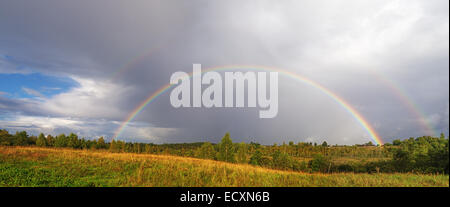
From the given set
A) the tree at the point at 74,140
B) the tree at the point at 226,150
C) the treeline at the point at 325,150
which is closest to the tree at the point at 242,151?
the treeline at the point at 325,150

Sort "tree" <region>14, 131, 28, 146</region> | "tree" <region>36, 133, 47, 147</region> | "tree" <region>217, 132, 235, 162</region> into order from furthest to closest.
Answer: "tree" <region>217, 132, 235, 162</region> < "tree" <region>36, 133, 47, 147</region> < "tree" <region>14, 131, 28, 146</region>

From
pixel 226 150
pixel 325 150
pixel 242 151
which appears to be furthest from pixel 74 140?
pixel 325 150

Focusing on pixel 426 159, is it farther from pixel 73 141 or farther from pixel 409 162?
pixel 73 141

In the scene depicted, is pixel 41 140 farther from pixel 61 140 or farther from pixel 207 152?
pixel 207 152

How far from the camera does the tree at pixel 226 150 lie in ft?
200

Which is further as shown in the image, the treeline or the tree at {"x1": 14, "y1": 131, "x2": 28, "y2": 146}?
the tree at {"x1": 14, "y1": 131, "x2": 28, "y2": 146}

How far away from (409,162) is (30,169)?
71.3 feet

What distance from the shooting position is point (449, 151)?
29.0 ft

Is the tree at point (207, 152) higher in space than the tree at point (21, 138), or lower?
lower

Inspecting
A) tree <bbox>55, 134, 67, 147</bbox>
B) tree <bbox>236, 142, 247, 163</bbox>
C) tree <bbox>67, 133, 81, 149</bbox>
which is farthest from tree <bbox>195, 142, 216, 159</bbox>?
tree <bbox>55, 134, 67, 147</bbox>

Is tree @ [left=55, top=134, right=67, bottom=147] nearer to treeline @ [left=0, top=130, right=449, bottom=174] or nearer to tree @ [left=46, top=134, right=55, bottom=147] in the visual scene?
treeline @ [left=0, top=130, right=449, bottom=174]

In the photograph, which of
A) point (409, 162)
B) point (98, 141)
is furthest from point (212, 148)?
point (409, 162)

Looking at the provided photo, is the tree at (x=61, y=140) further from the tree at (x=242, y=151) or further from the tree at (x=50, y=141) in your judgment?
the tree at (x=242, y=151)

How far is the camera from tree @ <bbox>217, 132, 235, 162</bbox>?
61.1m
